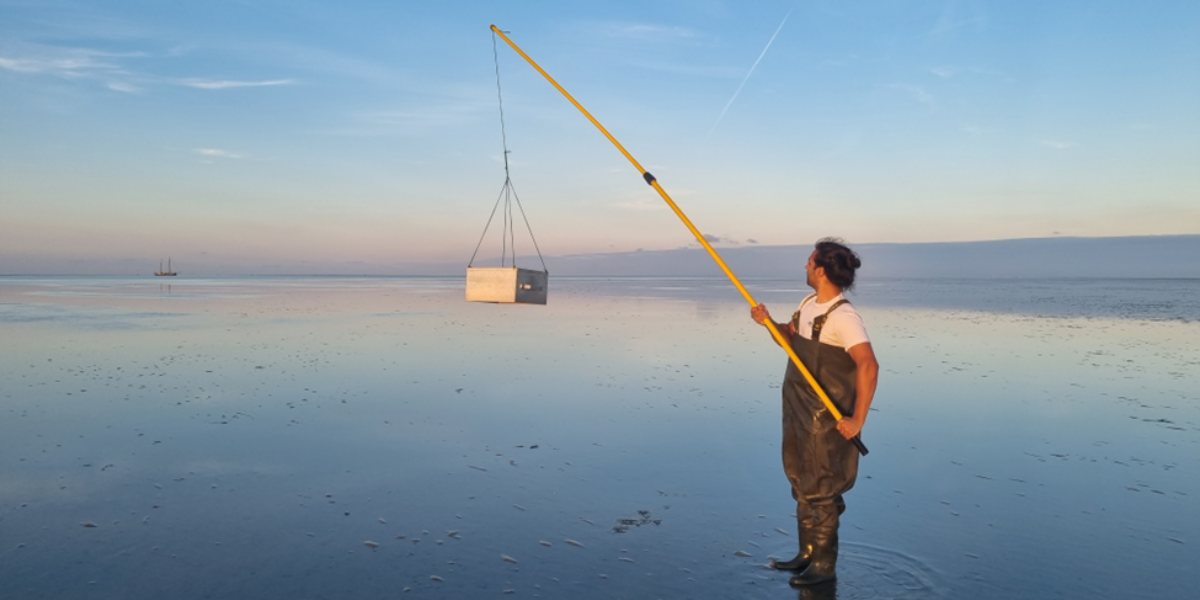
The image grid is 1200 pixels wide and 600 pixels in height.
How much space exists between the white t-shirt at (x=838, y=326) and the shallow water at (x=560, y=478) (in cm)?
137

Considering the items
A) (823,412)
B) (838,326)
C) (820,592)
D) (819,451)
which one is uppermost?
(838,326)

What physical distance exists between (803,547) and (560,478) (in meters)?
2.32

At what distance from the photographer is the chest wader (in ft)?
12.8

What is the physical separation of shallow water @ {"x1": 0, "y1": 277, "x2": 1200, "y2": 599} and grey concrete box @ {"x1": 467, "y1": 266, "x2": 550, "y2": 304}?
1211 mm

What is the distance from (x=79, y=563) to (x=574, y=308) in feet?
76.8

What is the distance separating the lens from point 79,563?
4188 millimetres

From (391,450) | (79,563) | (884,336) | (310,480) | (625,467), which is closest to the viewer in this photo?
(79,563)

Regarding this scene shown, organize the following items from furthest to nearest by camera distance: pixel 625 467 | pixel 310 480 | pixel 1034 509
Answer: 1. pixel 625 467
2. pixel 310 480
3. pixel 1034 509

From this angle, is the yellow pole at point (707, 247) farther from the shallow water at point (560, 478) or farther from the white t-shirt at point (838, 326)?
the shallow water at point (560, 478)

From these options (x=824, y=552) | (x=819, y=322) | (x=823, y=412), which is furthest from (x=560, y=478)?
(x=819, y=322)

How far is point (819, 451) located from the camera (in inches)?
156

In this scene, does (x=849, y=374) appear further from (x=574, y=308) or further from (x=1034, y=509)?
(x=574, y=308)

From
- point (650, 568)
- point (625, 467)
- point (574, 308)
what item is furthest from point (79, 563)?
point (574, 308)

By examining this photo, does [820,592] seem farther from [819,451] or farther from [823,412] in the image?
[823,412]
